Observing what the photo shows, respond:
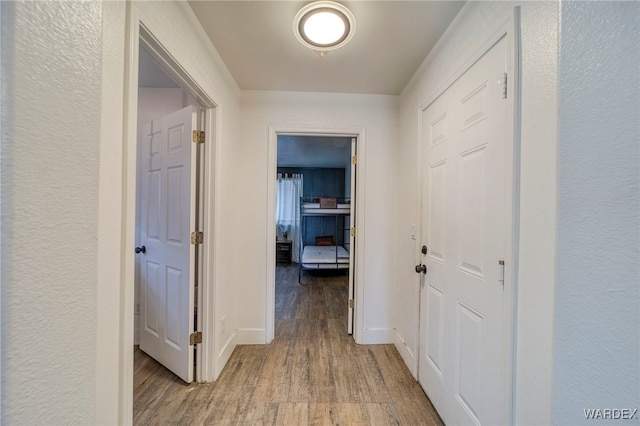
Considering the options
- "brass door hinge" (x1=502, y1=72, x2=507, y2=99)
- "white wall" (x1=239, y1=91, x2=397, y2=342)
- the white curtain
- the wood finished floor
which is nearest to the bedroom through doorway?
the white curtain

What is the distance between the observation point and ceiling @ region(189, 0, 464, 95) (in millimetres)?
1306

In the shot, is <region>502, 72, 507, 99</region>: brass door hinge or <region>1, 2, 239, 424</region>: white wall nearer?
<region>1, 2, 239, 424</region>: white wall

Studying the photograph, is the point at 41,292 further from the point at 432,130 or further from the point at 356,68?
the point at 356,68

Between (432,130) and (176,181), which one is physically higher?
(432,130)

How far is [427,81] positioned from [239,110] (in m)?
1.61

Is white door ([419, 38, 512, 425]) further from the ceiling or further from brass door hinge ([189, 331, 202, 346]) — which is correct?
brass door hinge ([189, 331, 202, 346])

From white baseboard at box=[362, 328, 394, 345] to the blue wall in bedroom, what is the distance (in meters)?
4.01

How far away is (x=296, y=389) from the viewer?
5.45 feet

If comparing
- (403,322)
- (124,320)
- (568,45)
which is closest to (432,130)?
(568,45)

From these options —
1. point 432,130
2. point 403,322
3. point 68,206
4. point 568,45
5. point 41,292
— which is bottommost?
point 403,322

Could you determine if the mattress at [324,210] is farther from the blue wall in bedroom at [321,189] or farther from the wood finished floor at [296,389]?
the wood finished floor at [296,389]

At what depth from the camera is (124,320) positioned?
90 centimetres

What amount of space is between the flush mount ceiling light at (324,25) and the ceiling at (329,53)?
0.05 meters

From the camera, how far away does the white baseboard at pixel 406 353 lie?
1.78m
